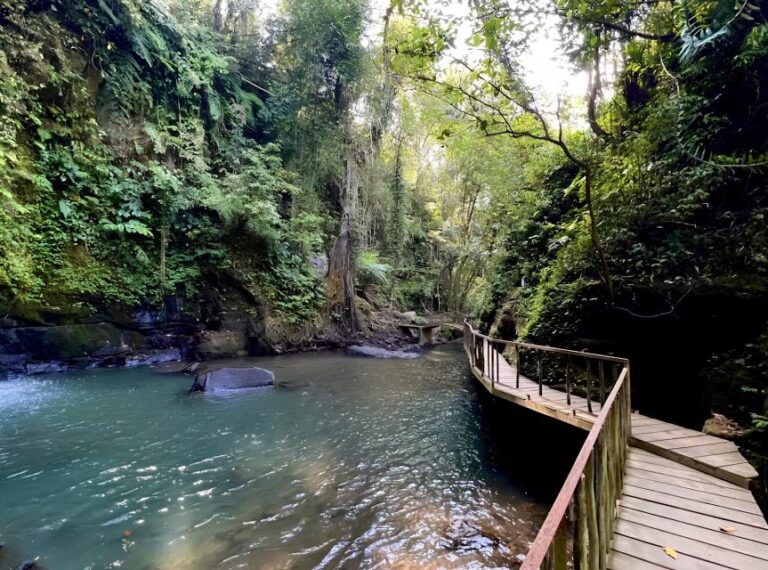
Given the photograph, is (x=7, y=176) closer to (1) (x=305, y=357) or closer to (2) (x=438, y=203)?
(1) (x=305, y=357)

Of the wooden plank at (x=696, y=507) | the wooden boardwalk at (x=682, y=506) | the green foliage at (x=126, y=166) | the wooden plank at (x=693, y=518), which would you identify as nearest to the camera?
the wooden boardwalk at (x=682, y=506)

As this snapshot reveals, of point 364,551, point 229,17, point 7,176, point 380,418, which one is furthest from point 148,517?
point 229,17

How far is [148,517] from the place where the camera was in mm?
4438

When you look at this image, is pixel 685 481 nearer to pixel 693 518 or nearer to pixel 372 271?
pixel 693 518

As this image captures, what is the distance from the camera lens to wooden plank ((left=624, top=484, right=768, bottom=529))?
3.04 meters

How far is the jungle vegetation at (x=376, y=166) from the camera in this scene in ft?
19.0

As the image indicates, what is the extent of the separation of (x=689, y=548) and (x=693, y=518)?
1.57ft

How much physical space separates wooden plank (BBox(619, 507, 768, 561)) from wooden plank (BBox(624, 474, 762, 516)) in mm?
447

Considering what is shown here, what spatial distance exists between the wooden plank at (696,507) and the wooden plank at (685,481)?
0.31 meters

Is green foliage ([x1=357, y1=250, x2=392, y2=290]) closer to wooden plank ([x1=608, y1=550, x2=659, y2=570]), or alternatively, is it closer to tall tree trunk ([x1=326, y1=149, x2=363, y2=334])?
tall tree trunk ([x1=326, y1=149, x2=363, y2=334])

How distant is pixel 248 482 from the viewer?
5.34 m

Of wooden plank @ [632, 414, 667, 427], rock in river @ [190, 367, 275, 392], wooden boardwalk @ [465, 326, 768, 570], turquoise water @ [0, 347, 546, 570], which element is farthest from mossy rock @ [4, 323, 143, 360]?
wooden plank @ [632, 414, 667, 427]

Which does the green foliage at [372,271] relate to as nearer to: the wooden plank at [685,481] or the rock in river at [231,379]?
the rock in river at [231,379]

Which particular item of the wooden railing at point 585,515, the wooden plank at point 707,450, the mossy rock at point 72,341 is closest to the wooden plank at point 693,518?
the wooden railing at point 585,515
